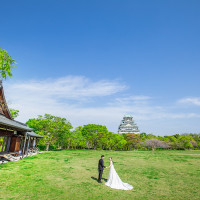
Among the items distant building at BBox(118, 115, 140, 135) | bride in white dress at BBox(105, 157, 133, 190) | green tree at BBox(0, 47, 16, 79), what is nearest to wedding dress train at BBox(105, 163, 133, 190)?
bride in white dress at BBox(105, 157, 133, 190)

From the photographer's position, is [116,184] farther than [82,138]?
No

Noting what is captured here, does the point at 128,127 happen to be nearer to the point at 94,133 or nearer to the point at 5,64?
the point at 94,133

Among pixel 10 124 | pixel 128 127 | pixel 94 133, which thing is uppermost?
pixel 128 127

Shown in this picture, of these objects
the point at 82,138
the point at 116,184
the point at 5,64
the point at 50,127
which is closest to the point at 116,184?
the point at 116,184

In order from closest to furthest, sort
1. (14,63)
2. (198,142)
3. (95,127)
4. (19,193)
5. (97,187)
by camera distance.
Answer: (19,193), (14,63), (97,187), (95,127), (198,142)

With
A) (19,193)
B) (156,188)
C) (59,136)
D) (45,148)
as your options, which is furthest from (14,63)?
(45,148)

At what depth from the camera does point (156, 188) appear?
8.02m

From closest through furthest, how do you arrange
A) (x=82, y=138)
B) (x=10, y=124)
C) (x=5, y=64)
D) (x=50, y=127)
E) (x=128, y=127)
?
1. (x=5, y=64)
2. (x=10, y=124)
3. (x=50, y=127)
4. (x=82, y=138)
5. (x=128, y=127)

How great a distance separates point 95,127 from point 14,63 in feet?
149

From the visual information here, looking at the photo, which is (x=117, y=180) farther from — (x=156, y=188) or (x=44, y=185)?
(x=44, y=185)

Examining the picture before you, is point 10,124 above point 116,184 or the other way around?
above

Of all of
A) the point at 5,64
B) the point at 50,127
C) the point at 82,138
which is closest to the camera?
the point at 5,64

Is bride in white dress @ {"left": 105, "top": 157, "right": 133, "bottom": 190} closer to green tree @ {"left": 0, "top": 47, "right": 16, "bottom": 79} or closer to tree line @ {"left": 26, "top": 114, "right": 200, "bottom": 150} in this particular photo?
green tree @ {"left": 0, "top": 47, "right": 16, "bottom": 79}

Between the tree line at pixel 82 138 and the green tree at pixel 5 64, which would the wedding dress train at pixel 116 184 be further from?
the tree line at pixel 82 138
